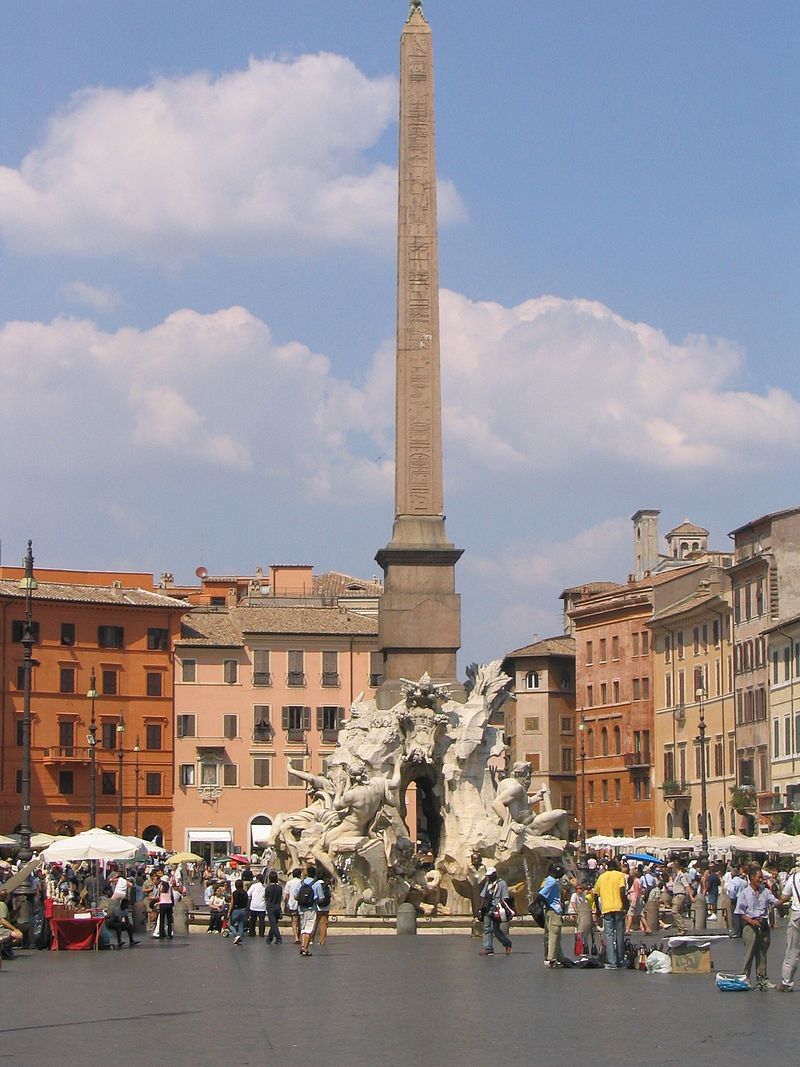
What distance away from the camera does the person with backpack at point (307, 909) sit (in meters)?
21.6

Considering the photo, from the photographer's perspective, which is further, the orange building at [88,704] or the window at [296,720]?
the window at [296,720]

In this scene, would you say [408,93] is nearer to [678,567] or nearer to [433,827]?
[433,827]

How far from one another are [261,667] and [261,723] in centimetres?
182

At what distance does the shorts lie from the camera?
21.7 meters

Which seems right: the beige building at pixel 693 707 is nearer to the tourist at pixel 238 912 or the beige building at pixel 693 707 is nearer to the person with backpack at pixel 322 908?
the tourist at pixel 238 912

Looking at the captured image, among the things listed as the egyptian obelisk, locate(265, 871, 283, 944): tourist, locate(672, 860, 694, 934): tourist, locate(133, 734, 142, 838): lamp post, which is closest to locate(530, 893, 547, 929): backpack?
locate(265, 871, 283, 944): tourist

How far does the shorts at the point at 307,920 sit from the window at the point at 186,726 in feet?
145

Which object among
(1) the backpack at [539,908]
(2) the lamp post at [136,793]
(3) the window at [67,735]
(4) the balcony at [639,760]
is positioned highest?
(3) the window at [67,735]

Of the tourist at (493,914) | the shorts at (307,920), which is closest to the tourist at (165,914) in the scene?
the shorts at (307,920)

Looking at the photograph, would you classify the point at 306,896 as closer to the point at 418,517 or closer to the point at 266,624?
the point at 418,517

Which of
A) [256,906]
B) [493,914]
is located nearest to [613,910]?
[493,914]

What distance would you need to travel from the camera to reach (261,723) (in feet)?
219

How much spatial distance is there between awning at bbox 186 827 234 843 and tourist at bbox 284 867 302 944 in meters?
38.5

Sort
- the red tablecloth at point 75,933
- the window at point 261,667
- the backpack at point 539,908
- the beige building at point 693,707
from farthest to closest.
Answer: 1. the window at point 261,667
2. the beige building at point 693,707
3. the red tablecloth at point 75,933
4. the backpack at point 539,908
